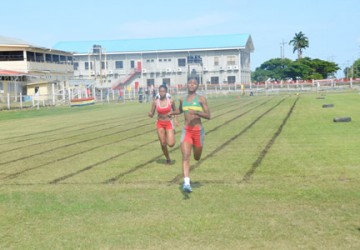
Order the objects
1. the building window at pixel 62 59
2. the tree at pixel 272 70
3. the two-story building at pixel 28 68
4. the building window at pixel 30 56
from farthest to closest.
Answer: the tree at pixel 272 70 < the building window at pixel 62 59 < the building window at pixel 30 56 < the two-story building at pixel 28 68

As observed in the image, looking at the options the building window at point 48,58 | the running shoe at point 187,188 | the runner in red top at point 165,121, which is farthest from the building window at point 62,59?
the running shoe at point 187,188

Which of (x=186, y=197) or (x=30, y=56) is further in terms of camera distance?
(x=30, y=56)

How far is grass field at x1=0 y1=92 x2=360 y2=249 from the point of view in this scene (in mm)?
6996

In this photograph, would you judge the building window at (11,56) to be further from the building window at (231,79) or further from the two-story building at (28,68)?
the building window at (231,79)

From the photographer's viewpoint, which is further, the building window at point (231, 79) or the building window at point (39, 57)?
the building window at point (231, 79)

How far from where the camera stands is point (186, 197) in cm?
934

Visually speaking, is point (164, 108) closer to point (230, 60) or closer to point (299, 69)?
point (230, 60)

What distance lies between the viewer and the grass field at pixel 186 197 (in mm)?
6996

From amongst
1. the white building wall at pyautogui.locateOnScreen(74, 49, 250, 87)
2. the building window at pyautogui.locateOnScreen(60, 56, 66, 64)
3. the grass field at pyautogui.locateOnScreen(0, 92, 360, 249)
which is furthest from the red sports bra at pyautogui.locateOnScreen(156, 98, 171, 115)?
the white building wall at pyautogui.locateOnScreen(74, 49, 250, 87)

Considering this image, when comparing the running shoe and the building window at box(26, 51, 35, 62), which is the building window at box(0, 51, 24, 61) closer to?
the building window at box(26, 51, 35, 62)

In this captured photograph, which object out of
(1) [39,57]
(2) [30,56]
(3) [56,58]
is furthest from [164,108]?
(3) [56,58]

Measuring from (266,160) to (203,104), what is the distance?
11.4 ft

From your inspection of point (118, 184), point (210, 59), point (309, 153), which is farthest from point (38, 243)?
point (210, 59)

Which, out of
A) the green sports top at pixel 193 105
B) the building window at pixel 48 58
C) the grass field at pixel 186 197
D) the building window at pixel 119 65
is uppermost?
the building window at pixel 48 58
